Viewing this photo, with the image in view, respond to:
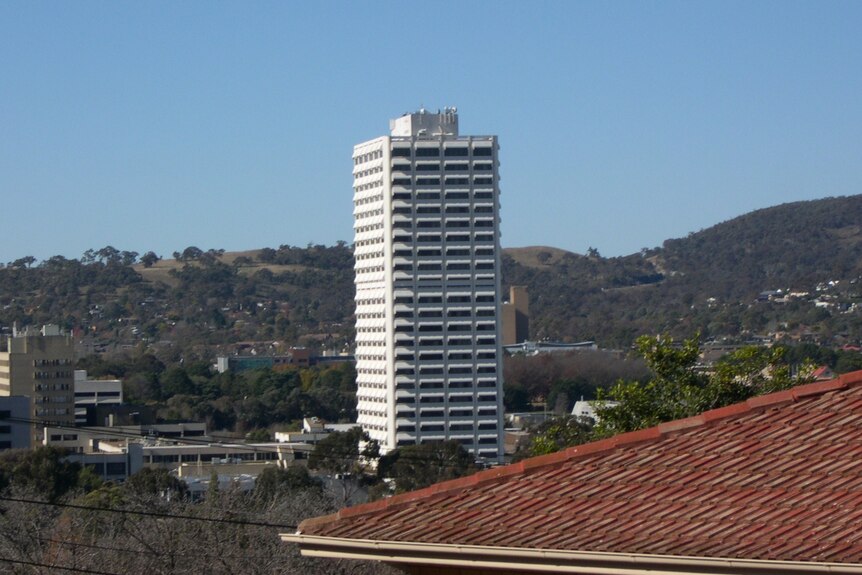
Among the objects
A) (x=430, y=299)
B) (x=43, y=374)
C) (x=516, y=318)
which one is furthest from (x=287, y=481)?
(x=516, y=318)

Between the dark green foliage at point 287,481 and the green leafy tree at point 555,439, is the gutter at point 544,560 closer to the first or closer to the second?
the green leafy tree at point 555,439

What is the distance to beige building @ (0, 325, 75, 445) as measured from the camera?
92.1 metres

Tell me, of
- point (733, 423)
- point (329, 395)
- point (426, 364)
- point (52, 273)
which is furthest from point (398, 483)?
point (52, 273)

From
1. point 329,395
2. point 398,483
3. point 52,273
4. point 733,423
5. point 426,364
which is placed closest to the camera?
point 733,423

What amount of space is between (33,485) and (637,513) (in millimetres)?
39012

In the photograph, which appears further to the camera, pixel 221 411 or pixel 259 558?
pixel 221 411

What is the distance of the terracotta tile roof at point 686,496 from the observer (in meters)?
5.80

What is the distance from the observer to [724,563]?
5617mm

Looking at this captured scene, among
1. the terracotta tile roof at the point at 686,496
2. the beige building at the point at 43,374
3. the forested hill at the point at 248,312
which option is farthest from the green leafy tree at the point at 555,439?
the forested hill at the point at 248,312

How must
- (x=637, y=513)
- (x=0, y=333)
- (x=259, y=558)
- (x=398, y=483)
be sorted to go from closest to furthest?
(x=637, y=513) → (x=259, y=558) → (x=398, y=483) → (x=0, y=333)

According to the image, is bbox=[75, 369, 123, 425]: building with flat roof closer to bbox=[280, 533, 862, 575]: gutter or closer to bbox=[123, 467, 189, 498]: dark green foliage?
bbox=[123, 467, 189, 498]: dark green foliage

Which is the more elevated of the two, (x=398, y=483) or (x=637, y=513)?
(x=637, y=513)

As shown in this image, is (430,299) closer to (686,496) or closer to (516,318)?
(516,318)

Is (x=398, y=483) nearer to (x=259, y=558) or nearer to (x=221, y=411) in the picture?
(x=259, y=558)
